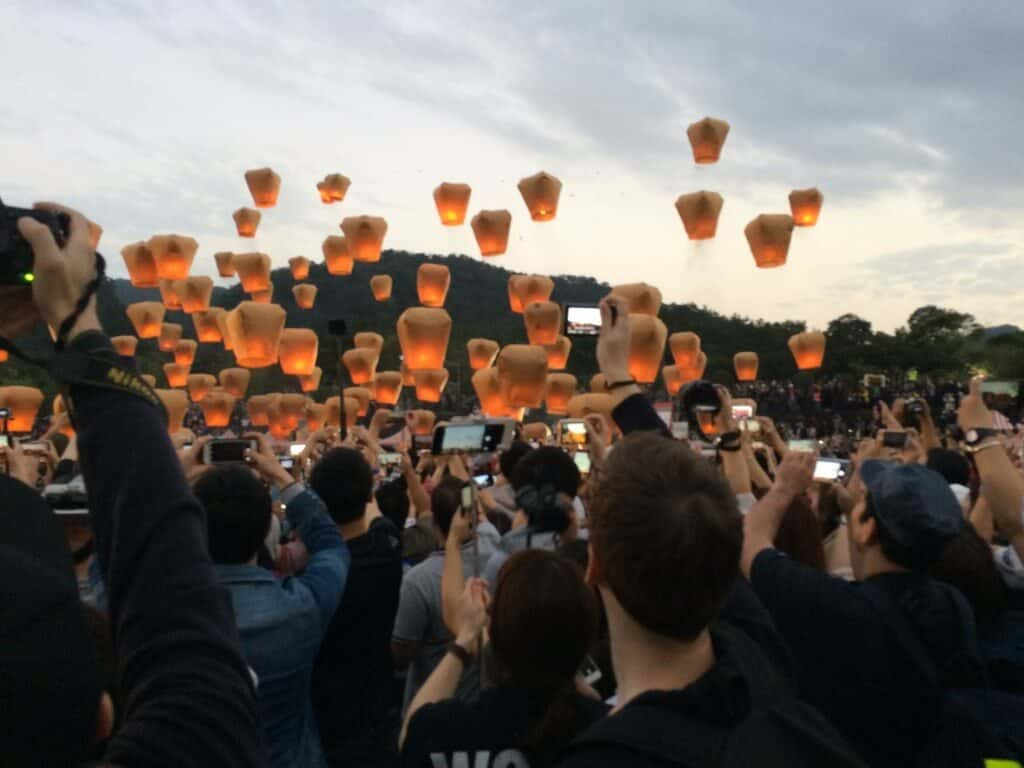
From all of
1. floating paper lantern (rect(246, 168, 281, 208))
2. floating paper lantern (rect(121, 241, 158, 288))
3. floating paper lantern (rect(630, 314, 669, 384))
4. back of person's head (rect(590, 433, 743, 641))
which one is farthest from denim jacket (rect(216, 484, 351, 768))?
floating paper lantern (rect(246, 168, 281, 208))

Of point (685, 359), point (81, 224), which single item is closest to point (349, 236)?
point (685, 359)

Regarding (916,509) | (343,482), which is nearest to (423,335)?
(343,482)

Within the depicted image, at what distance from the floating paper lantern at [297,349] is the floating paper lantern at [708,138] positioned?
393 inches

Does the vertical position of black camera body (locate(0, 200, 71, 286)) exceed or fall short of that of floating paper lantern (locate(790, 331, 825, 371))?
it exceeds it

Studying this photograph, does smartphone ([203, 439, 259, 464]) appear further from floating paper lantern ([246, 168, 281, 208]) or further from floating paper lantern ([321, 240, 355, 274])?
floating paper lantern ([321, 240, 355, 274])

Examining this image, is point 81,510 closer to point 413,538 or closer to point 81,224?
point 81,224

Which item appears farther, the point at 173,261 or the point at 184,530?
the point at 173,261

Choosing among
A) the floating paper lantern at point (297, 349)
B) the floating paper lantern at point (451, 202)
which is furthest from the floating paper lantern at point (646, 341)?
the floating paper lantern at point (297, 349)

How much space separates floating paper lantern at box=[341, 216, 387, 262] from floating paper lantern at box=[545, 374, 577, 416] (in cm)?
586

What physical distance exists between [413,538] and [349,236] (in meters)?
20.0

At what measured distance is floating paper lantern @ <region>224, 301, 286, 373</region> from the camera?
19.0 meters

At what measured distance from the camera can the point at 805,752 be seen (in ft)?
4.10

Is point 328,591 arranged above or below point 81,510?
below

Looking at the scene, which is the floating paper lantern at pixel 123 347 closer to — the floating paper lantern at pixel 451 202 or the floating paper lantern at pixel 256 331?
the floating paper lantern at pixel 256 331
